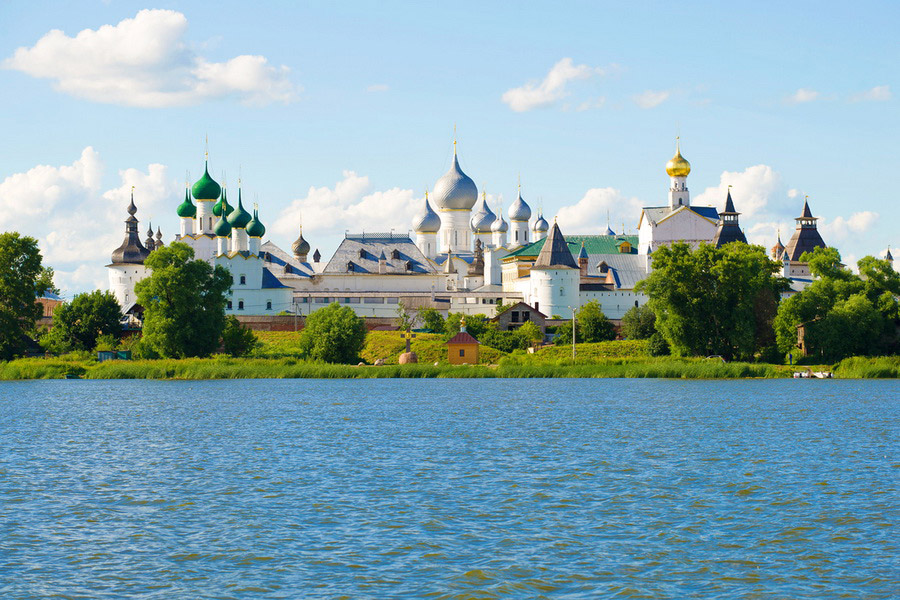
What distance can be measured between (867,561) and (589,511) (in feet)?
13.8

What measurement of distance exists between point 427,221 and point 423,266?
10196 millimetres

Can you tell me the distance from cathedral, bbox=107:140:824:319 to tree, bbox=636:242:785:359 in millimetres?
21938

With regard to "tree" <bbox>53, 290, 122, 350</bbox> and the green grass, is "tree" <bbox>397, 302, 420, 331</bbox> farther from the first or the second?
the green grass

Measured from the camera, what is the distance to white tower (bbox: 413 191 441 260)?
97438mm

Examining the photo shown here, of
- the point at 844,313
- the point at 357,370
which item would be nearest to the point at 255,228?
the point at 357,370

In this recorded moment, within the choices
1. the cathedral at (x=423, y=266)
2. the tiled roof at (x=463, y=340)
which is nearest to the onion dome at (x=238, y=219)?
the cathedral at (x=423, y=266)

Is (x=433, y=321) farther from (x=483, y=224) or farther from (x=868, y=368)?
(x=483, y=224)

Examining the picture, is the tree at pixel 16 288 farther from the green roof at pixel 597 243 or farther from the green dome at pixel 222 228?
the green roof at pixel 597 243

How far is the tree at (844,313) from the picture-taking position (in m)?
49.9

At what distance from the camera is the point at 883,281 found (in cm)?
5312

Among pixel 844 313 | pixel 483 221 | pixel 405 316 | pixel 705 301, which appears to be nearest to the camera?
pixel 844 313

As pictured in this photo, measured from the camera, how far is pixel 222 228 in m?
78.7

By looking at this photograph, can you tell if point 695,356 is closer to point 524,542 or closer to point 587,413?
point 587,413

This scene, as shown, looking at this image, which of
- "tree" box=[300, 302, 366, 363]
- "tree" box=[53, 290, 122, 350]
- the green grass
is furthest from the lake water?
"tree" box=[53, 290, 122, 350]
